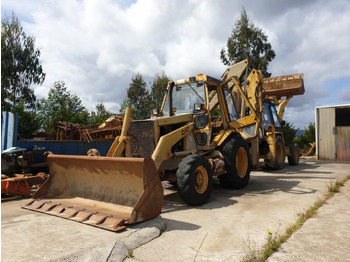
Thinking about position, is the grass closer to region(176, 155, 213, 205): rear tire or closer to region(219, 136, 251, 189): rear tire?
region(176, 155, 213, 205): rear tire

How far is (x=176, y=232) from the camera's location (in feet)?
13.8

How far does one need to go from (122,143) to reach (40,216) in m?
2.05

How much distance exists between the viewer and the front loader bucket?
14.5ft

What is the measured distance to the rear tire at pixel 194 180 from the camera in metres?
5.39

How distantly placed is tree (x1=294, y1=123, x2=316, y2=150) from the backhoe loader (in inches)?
579

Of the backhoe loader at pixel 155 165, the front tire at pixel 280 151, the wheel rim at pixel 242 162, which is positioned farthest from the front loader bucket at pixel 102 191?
the front tire at pixel 280 151

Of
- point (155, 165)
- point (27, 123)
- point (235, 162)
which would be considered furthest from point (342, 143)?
point (27, 123)

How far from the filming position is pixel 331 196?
6.20 metres

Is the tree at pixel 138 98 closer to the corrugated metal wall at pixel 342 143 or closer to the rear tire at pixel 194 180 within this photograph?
the corrugated metal wall at pixel 342 143

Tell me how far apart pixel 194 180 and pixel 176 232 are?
144 centimetres

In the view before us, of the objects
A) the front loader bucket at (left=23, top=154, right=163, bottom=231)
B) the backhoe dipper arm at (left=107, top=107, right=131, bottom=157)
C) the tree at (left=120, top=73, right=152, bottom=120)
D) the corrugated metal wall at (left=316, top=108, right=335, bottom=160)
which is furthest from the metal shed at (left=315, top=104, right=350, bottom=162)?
the tree at (left=120, top=73, right=152, bottom=120)

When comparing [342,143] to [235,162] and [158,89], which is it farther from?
[158,89]

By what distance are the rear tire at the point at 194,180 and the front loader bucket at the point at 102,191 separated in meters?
0.83

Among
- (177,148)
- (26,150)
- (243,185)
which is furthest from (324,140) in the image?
(26,150)
